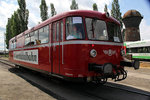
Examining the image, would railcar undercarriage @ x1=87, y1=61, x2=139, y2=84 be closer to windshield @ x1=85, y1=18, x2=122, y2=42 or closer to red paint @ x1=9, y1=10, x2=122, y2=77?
red paint @ x1=9, y1=10, x2=122, y2=77

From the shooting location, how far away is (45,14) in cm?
4053

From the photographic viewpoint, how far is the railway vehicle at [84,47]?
16.2 feet

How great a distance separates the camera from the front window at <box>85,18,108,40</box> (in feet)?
17.2

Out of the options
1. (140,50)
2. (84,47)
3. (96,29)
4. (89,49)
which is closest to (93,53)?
(89,49)

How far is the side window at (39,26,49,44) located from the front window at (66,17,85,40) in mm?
1704

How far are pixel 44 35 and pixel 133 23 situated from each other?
3450 centimetres

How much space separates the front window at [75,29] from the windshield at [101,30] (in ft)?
0.82

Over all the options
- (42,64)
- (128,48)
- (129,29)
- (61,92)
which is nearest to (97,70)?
(61,92)

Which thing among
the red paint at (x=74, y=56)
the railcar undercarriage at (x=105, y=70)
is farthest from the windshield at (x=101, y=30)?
the railcar undercarriage at (x=105, y=70)

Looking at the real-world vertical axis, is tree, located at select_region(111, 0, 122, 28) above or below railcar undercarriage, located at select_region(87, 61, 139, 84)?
above

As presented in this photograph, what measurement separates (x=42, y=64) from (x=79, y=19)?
9.81 ft

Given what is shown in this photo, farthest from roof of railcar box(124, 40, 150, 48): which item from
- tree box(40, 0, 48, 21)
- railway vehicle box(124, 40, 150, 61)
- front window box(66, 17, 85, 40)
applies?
tree box(40, 0, 48, 21)

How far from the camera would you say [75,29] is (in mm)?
5145

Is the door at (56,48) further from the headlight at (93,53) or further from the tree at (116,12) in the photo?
the tree at (116,12)
